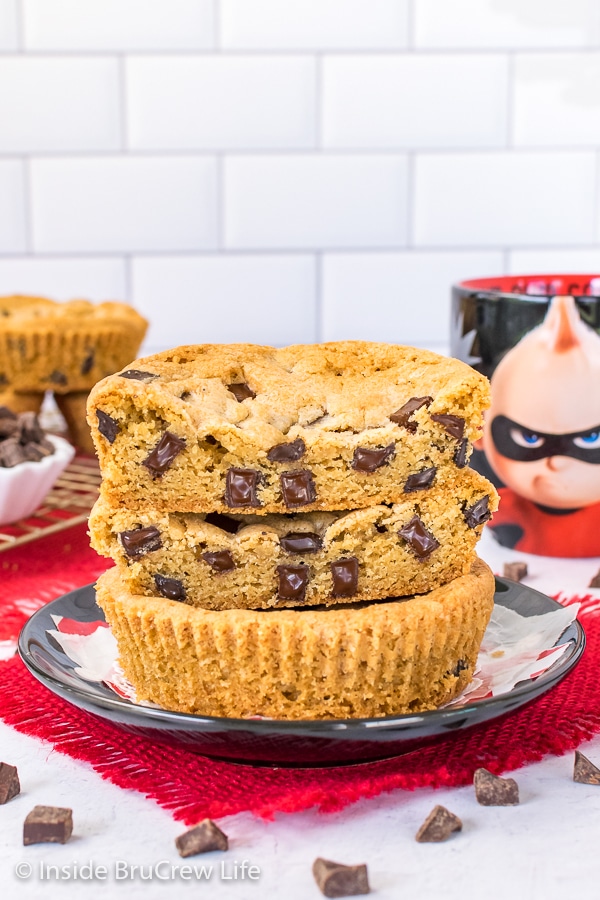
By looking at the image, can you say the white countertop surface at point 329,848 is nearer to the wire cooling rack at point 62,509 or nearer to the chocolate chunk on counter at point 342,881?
the chocolate chunk on counter at point 342,881

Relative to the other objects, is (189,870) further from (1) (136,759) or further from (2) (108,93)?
(2) (108,93)

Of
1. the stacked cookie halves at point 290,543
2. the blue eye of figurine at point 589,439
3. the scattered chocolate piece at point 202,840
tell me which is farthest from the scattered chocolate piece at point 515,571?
the scattered chocolate piece at point 202,840

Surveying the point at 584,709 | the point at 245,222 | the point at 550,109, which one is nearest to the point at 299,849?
the point at 584,709

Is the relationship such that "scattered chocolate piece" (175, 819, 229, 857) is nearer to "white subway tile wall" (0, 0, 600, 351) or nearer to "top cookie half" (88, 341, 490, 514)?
"top cookie half" (88, 341, 490, 514)

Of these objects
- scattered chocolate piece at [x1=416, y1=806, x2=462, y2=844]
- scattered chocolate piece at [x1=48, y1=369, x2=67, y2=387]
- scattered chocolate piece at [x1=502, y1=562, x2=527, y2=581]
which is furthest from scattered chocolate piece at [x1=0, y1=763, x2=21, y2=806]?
scattered chocolate piece at [x1=48, y1=369, x2=67, y2=387]

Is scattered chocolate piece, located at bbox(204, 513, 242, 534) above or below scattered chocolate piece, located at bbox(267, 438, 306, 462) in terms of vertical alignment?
below
